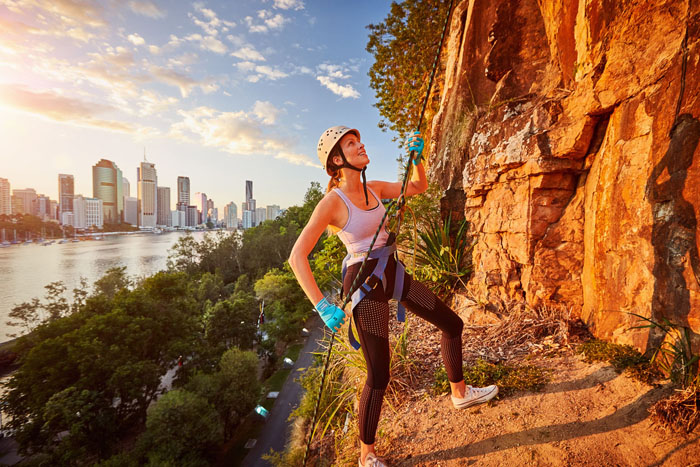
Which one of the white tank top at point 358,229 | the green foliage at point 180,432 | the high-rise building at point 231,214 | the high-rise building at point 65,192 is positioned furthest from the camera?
the high-rise building at point 231,214

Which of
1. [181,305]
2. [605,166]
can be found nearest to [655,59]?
[605,166]

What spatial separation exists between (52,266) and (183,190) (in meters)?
69.2

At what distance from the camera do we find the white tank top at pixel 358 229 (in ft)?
6.02

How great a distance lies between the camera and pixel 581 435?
1775 millimetres

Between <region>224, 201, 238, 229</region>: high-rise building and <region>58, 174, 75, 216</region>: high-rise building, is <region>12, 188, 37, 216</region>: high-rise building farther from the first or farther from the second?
<region>224, 201, 238, 229</region>: high-rise building

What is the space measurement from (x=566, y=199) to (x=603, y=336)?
1335mm

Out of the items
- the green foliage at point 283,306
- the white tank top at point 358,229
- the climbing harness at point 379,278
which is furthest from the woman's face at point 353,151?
the green foliage at point 283,306

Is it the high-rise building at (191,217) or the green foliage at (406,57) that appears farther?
the high-rise building at (191,217)

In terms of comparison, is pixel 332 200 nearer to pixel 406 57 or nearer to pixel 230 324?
pixel 406 57

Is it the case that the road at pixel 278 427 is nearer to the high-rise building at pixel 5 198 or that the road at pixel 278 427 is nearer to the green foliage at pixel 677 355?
the green foliage at pixel 677 355

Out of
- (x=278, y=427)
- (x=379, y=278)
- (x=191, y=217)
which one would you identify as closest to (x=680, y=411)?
(x=379, y=278)

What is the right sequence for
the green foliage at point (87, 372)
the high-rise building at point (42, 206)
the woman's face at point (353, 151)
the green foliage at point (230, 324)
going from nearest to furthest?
the woman's face at point (353, 151) → the green foliage at point (87, 372) → the green foliage at point (230, 324) → the high-rise building at point (42, 206)

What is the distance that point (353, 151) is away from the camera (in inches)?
76.4

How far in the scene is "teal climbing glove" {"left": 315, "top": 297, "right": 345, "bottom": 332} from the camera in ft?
5.32
